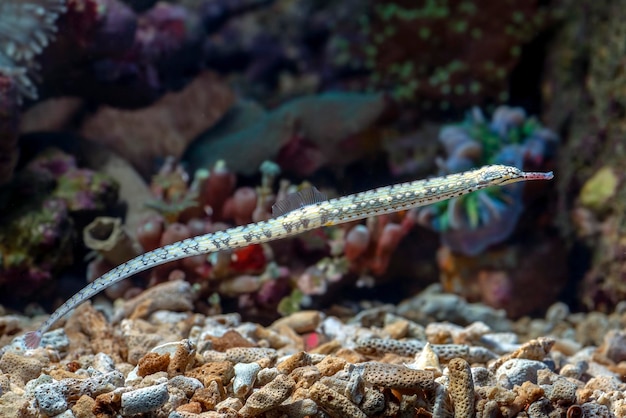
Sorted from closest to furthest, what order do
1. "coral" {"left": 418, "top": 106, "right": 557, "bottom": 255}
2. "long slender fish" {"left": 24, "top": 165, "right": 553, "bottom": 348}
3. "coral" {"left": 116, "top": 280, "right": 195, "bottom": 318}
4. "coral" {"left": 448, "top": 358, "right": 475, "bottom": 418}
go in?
"coral" {"left": 448, "top": 358, "right": 475, "bottom": 418} → "long slender fish" {"left": 24, "top": 165, "right": 553, "bottom": 348} → "coral" {"left": 116, "top": 280, "right": 195, "bottom": 318} → "coral" {"left": 418, "top": 106, "right": 557, "bottom": 255}

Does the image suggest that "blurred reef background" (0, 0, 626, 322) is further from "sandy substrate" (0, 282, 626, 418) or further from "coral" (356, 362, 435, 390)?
"coral" (356, 362, 435, 390)

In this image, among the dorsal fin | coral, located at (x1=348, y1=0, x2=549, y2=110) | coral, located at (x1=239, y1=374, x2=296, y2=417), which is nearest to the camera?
coral, located at (x1=239, y1=374, x2=296, y2=417)

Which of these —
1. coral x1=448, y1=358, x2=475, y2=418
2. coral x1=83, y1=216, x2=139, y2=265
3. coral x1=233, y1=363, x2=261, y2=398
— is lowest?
coral x1=448, y1=358, x2=475, y2=418

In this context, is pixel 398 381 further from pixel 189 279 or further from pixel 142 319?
pixel 189 279

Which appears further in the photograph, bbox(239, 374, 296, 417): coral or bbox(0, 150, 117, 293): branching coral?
bbox(0, 150, 117, 293): branching coral

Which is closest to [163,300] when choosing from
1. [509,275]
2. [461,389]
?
[461,389]

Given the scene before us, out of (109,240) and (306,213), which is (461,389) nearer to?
(306,213)

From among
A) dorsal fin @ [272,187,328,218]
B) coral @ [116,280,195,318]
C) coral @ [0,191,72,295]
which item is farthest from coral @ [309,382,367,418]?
coral @ [0,191,72,295]
